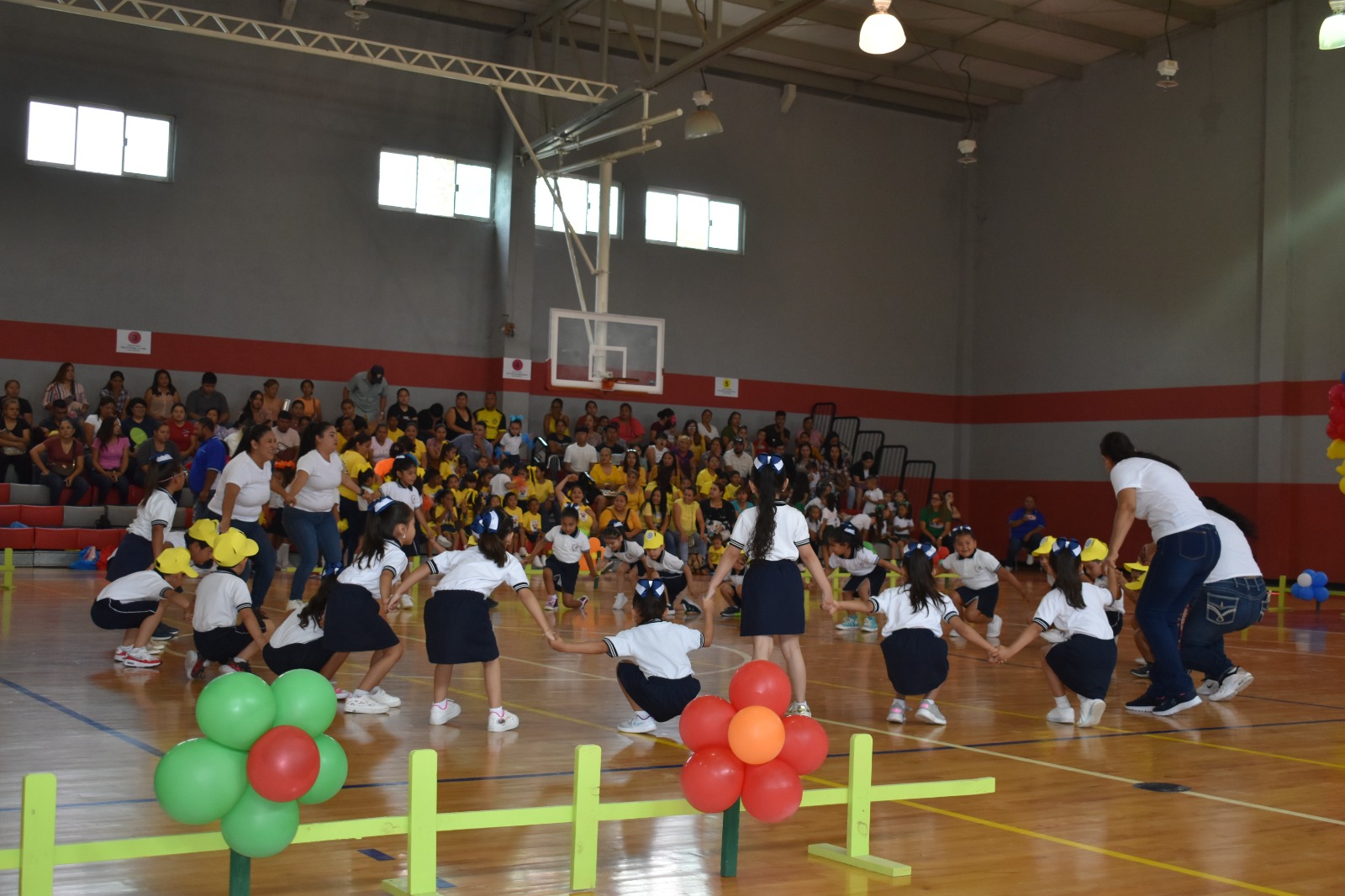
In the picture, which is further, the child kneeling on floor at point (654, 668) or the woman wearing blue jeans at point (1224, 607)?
the woman wearing blue jeans at point (1224, 607)

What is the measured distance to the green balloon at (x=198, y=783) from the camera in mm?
3199

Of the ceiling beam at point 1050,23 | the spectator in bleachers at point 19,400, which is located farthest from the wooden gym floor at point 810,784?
the ceiling beam at point 1050,23

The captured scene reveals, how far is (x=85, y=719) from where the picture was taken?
6.16m

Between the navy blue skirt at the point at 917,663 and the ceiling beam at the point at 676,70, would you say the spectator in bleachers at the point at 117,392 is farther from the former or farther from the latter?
the navy blue skirt at the point at 917,663

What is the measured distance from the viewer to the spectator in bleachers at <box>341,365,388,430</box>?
19.5m

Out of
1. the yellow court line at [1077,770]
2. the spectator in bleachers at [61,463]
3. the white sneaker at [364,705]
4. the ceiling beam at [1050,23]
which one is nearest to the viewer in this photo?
the yellow court line at [1077,770]

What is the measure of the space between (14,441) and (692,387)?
11.5m

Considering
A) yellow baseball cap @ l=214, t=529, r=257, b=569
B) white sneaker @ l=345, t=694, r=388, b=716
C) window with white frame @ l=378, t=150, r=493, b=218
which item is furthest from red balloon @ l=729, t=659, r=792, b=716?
window with white frame @ l=378, t=150, r=493, b=218

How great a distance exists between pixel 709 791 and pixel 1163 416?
20.3 m

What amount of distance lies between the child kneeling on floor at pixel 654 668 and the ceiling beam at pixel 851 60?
53.1 feet

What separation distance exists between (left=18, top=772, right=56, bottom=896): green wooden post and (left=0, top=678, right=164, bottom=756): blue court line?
92.1 inches

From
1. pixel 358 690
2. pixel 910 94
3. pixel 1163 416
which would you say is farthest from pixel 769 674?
pixel 910 94

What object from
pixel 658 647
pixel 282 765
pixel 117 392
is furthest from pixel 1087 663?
pixel 117 392

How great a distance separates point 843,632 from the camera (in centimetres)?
1210
